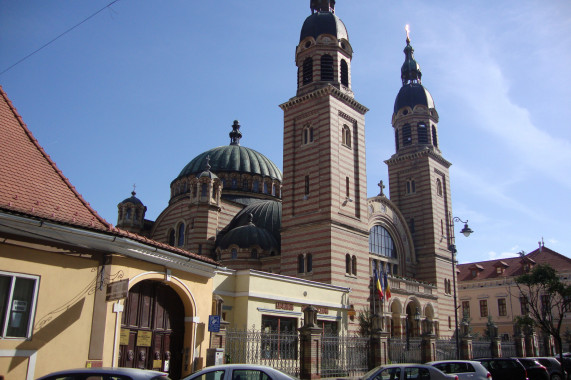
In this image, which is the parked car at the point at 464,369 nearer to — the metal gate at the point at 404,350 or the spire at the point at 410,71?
the metal gate at the point at 404,350

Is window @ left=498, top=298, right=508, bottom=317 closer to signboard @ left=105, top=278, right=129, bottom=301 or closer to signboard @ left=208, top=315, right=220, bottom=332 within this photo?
signboard @ left=208, top=315, right=220, bottom=332

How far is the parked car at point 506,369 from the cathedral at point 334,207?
11.2 meters

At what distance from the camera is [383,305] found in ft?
110

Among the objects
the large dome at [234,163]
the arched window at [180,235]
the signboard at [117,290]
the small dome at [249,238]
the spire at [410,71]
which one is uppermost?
the spire at [410,71]

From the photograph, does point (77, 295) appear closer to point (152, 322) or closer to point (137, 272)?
point (137, 272)

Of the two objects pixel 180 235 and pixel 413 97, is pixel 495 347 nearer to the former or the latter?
pixel 413 97

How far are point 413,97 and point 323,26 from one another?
13.7 metres

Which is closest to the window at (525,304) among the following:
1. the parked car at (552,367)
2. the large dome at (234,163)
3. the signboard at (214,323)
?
the parked car at (552,367)

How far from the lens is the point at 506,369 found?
63.1 feet

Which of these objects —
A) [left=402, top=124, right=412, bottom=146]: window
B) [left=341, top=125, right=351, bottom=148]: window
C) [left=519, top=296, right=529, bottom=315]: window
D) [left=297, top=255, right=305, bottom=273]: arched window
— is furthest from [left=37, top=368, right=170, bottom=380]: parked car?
[left=402, top=124, right=412, bottom=146]: window

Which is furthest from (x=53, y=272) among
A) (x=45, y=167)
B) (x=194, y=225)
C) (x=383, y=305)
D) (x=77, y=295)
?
(x=194, y=225)

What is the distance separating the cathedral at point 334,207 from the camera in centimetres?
3275

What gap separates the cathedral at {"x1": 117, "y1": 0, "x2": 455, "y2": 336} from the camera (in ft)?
107

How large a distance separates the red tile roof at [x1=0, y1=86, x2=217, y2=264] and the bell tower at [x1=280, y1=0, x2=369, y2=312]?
1967 cm
